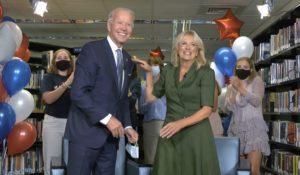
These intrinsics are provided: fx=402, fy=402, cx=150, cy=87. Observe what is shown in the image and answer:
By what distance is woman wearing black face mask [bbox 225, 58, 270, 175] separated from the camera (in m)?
3.47

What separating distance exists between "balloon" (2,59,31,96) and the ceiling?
99.2 inches

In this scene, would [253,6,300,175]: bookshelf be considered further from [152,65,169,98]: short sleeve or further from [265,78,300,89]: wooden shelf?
[152,65,169,98]: short sleeve

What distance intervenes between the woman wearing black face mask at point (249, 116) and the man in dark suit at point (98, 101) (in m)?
1.71

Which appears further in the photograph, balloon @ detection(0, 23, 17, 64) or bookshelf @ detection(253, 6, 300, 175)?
bookshelf @ detection(253, 6, 300, 175)

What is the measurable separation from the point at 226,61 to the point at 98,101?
8.21 ft

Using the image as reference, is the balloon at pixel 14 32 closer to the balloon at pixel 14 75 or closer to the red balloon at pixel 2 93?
the balloon at pixel 14 75

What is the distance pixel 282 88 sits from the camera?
18.9 feet

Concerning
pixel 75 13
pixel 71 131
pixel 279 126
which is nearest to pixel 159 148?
pixel 71 131

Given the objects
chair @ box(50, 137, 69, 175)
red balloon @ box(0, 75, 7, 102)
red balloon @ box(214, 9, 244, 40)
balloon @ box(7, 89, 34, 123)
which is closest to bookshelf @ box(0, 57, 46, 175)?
balloon @ box(7, 89, 34, 123)

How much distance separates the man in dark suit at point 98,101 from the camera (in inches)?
76.7

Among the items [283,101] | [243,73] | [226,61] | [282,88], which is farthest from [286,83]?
[243,73]

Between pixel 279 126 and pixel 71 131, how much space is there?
12.4 feet

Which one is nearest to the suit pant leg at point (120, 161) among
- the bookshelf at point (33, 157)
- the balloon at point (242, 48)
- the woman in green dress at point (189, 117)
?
the woman in green dress at point (189, 117)

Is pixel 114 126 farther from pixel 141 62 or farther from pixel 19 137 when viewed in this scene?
pixel 19 137
